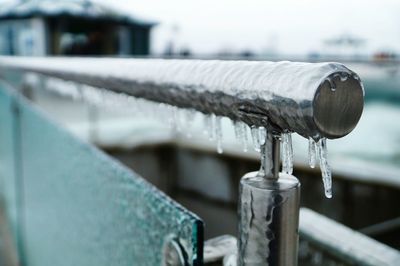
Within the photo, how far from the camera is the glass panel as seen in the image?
77cm

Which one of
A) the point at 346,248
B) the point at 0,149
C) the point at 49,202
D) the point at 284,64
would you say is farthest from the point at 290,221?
the point at 0,149

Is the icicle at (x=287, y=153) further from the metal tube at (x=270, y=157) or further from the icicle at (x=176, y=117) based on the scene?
the icicle at (x=176, y=117)

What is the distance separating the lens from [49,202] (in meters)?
1.91

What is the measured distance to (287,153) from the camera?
55 centimetres

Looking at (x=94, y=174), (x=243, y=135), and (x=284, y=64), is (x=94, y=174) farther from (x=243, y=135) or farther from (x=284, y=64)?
(x=284, y=64)

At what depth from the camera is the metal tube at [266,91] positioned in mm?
435

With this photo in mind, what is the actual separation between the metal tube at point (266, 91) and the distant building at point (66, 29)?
1577cm

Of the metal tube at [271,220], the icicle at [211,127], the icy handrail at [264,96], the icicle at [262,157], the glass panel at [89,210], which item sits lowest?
the glass panel at [89,210]

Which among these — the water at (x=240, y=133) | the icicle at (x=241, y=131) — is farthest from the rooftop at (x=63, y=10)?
the icicle at (x=241, y=131)

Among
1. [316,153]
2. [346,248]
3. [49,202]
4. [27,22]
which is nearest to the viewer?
[316,153]

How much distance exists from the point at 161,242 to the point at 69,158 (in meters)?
0.85

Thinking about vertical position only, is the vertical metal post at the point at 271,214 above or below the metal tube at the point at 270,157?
below

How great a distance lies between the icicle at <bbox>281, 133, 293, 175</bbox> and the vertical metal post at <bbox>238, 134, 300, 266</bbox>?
0.01 metres

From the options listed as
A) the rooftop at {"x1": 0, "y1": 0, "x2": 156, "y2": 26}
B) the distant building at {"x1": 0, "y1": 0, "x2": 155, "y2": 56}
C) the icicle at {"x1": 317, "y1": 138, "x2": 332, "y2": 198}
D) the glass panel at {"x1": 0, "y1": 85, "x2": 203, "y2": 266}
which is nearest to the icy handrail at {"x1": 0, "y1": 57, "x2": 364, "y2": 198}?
the icicle at {"x1": 317, "y1": 138, "x2": 332, "y2": 198}
